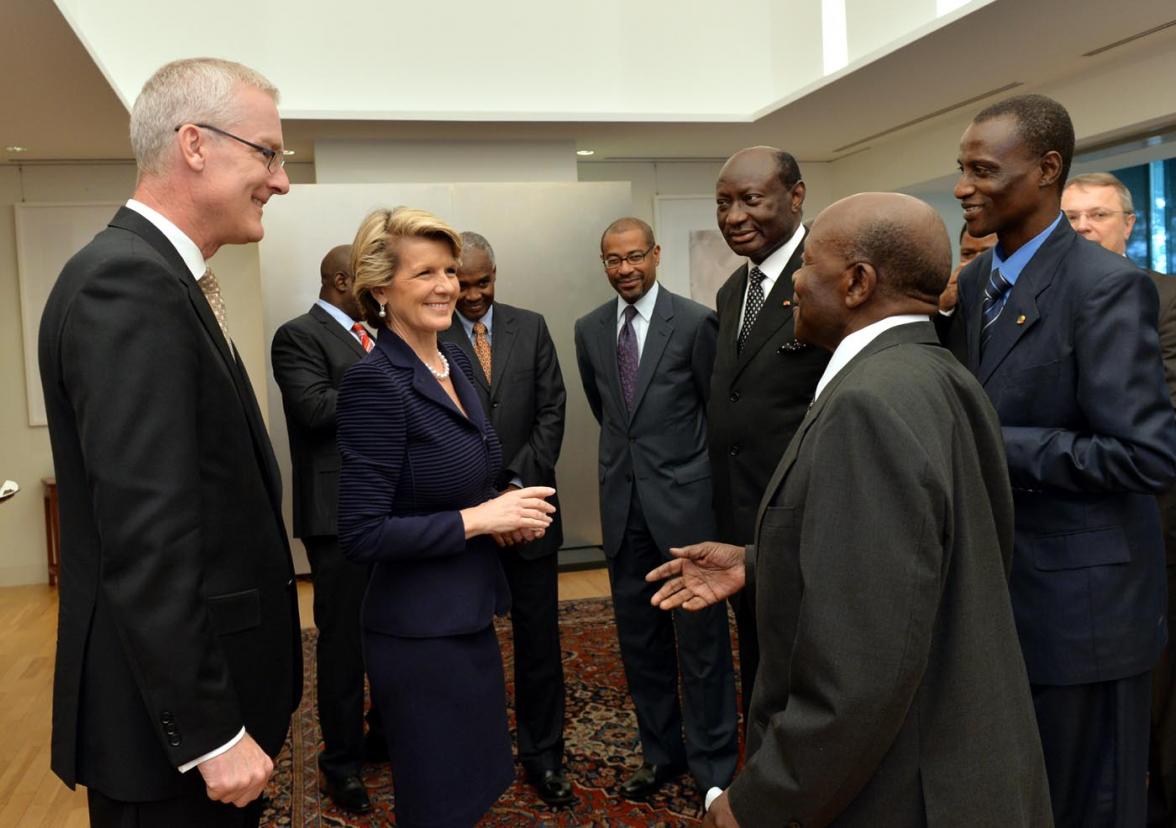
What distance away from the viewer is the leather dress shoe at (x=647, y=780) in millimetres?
3266

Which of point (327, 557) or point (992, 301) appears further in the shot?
point (327, 557)

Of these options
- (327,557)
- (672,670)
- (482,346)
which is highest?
(482,346)

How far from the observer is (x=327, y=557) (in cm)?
338

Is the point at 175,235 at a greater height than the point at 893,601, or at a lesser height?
greater

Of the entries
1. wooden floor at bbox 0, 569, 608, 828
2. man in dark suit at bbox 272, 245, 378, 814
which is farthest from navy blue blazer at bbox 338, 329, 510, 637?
wooden floor at bbox 0, 569, 608, 828

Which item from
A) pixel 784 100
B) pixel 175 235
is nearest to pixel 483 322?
pixel 175 235

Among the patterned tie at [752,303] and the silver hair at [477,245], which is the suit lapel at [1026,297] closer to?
the patterned tie at [752,303]

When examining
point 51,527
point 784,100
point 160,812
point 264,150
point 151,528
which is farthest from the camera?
point 51,527

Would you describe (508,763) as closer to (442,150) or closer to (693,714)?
(693,714)

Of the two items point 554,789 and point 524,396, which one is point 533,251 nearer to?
point 524,396

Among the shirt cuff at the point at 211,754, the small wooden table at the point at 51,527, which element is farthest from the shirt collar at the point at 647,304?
the small wooden table at the point at 51,527

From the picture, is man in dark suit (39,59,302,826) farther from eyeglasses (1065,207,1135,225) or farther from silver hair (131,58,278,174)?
eyeglasses (1065,207,1135,225)

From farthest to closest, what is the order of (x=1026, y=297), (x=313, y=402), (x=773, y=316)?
(x=313, y=402)
(x=773, y=316)
(x=1026, y=297)

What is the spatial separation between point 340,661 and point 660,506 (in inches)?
48.5
